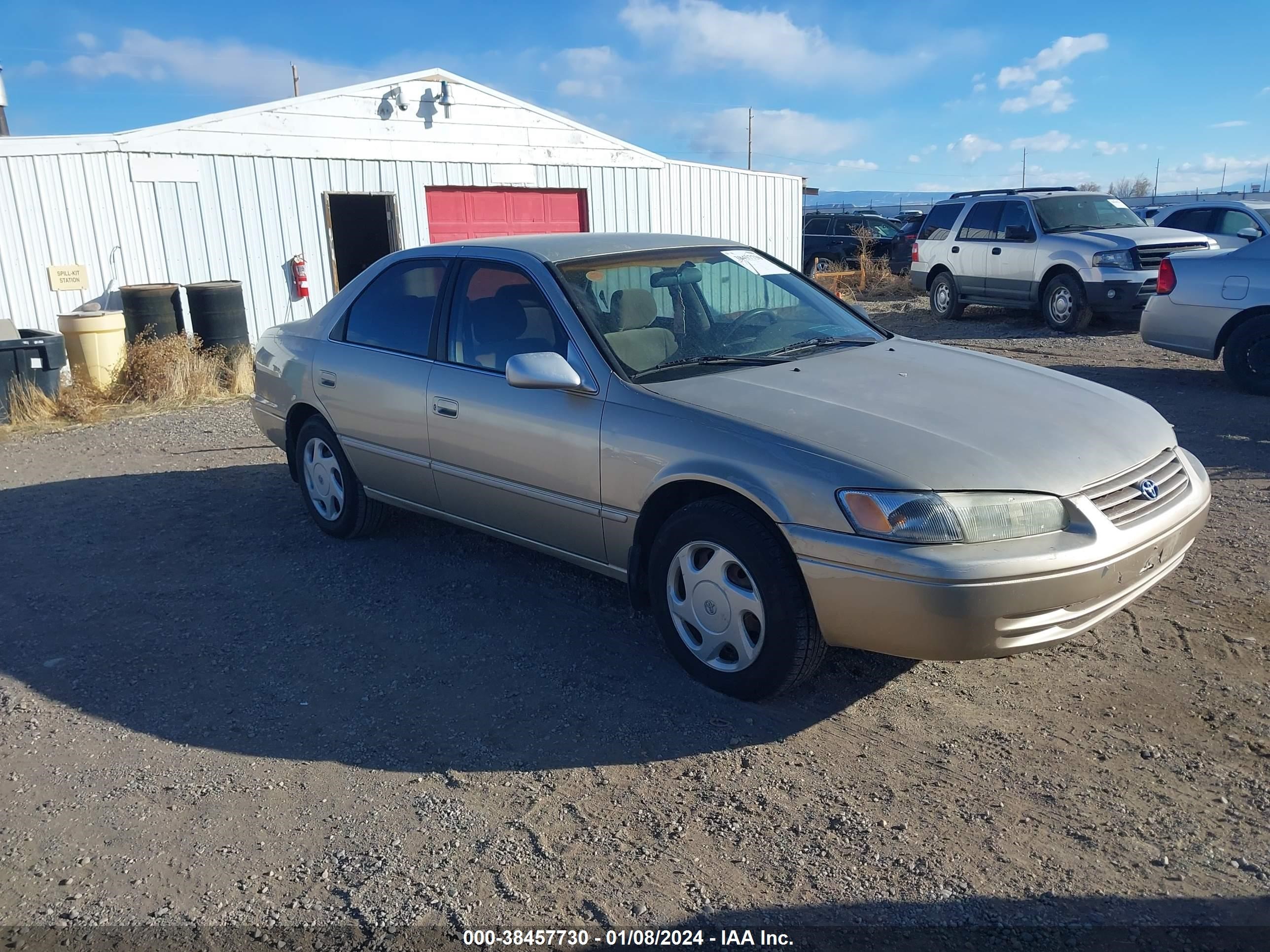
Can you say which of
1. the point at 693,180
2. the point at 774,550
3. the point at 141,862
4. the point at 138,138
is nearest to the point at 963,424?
the point at 774,550

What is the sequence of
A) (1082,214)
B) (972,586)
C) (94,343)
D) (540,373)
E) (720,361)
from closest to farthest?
1. (972,586)
2. (540,373)
3. (720,361)
4. (94,343)
5. (1082,214)

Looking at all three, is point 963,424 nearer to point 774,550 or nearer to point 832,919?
Result: point 774,550

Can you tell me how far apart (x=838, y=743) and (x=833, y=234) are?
2389 centimetres

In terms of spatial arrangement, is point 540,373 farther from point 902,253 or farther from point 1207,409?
point 902,253

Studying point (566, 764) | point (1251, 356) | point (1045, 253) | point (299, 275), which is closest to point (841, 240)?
point (1045, 253)

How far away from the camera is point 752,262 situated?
5.12 metres

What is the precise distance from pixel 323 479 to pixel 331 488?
88mm

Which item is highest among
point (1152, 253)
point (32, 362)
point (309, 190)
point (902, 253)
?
point (309, 190)

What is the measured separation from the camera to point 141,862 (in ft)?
9.74

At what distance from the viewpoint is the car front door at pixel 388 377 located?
16.3 feet

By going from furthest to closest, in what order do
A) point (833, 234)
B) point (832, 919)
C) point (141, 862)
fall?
1. point (833, 234)
2. point (141, 862)
3. point (832, 919)

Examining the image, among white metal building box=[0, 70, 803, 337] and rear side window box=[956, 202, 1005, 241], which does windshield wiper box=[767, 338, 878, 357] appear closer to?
white metal building box=[0, 70, 803, 337]

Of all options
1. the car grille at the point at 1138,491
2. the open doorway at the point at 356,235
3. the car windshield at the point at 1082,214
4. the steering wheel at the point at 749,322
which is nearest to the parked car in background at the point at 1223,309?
the car windshield at the point at 1082,214

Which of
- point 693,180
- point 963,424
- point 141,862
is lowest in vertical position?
point 141,862
